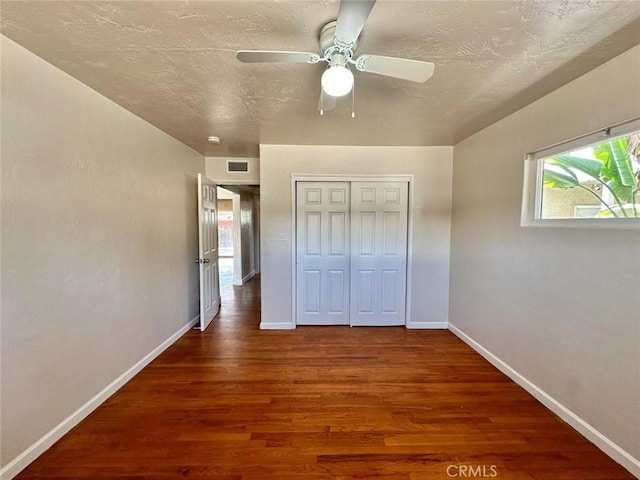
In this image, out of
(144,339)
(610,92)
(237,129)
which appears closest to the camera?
(610,92)

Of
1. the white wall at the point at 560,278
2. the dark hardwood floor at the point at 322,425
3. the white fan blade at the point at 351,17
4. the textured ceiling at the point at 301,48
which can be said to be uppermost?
the textured ceiling at the point at 301,48

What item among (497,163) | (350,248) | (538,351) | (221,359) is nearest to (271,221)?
(350,248)

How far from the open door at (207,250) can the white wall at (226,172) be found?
0.54 ft

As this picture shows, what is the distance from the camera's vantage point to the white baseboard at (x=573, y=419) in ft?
4.91

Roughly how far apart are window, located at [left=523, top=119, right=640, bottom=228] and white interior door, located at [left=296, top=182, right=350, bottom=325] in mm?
1912

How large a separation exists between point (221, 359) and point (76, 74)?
8.20 ft

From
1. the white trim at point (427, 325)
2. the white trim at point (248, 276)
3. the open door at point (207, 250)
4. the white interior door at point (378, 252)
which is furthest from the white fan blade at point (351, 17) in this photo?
the white trim at point (248, 276)

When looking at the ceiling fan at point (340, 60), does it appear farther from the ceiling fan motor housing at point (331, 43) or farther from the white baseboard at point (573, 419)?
the white baseboard at point (573, 419)

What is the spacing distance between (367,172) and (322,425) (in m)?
2.66

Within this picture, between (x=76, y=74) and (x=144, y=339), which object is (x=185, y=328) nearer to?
(x=144, y=339)

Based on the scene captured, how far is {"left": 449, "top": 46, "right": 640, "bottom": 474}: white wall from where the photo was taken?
151 centimetres

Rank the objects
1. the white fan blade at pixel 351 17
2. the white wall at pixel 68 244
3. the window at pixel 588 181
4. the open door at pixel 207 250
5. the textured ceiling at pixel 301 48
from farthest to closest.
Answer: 1. the open door at pixel 207 250
2. the window at pixel 588 181
3. the white wall at pixel 68 244
4. the textured ceiling at pixel 301 48
5. the white fan blade at pixel 351 17

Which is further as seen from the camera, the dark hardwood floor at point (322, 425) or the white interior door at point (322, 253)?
the white interior door at point (322, 253)

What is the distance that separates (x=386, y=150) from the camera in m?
3.36
